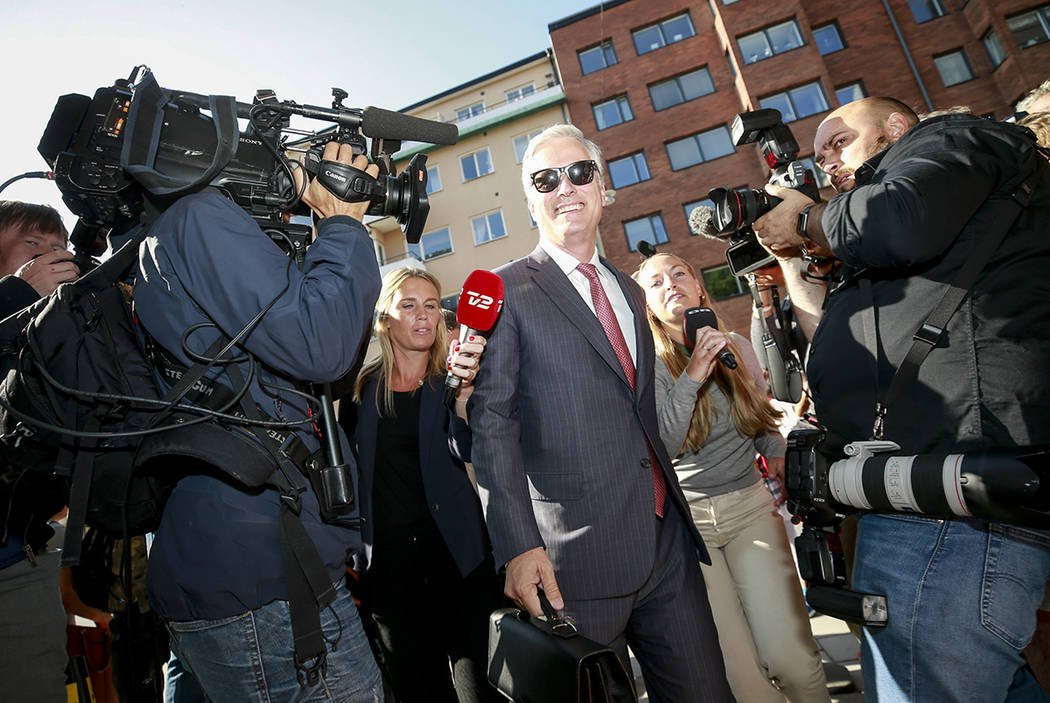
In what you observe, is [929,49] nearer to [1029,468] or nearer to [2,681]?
[1029,468]

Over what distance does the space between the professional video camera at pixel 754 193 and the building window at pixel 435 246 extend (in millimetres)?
18434

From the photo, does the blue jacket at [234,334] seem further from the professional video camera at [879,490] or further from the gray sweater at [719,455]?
the gray sweater at [719,455]

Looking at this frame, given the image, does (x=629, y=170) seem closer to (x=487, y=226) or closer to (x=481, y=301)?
(x=487, y=226)

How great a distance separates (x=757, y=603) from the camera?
2.64 m

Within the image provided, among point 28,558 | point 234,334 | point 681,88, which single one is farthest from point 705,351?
point 681,88

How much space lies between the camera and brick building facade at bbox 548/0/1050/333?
17391mm

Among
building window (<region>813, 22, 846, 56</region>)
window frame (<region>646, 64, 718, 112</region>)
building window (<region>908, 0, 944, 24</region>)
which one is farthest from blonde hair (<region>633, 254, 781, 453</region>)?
building window (<region>908, 0, 944, 24</region>)

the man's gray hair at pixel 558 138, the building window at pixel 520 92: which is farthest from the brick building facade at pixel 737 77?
the man's gray hair at pixel 558 138

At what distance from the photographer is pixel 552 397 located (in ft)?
6.57

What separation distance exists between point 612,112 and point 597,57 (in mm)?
2285

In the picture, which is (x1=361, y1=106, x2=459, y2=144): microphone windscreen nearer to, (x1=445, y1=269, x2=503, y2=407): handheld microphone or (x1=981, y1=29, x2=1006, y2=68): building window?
(x1=445, y1=269, x2=503, y2=407): handheld microphone

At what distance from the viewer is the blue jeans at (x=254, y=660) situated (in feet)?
4.54

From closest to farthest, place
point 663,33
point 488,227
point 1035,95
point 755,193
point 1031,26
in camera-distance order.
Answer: point 755,193
point 1035,95
point 1031,26
point 663,33
point 488,227

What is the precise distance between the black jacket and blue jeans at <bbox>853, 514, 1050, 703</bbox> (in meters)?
0.25
